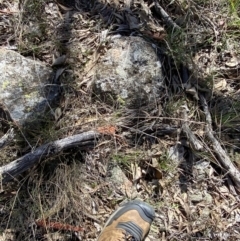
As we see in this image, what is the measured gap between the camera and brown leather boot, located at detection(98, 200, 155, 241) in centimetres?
236

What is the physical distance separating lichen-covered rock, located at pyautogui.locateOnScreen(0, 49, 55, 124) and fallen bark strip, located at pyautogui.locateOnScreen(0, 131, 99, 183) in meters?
0.23

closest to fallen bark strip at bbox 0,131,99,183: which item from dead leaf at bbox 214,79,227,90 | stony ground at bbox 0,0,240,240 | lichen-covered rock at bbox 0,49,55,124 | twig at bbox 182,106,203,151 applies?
stony ground at bbox 0,0,240,240

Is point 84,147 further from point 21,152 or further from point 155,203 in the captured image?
point 155,203

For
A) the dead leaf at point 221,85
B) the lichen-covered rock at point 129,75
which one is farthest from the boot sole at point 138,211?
the dead leaf at point 221,85

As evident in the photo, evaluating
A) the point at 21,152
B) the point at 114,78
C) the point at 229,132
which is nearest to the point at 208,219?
the point at 229,132

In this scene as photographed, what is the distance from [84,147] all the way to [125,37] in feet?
2.37

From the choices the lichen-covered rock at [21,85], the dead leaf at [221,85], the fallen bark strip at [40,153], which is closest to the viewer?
the fallen bark strip at [40,153]

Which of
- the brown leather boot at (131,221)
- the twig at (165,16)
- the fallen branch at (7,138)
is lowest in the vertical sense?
the brown leather boot at (131,221)

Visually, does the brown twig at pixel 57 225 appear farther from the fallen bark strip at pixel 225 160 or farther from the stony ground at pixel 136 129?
the fallen bark strip at pixel 225 160

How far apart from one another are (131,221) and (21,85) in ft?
3.25

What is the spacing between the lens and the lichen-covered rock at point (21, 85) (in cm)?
243

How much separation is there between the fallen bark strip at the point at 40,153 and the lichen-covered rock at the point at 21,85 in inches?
9.0

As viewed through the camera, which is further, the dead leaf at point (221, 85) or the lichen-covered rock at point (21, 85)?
the dead leaf at point (221, 85)

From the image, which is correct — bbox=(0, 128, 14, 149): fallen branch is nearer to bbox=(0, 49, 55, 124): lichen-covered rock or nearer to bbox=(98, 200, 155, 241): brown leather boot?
bbox=(0, 49, 55, 124): lichen-covered rock
